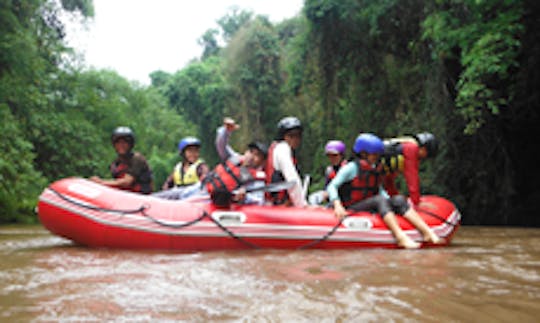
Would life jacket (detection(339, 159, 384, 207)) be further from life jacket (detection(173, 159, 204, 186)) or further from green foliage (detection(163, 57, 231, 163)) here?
green foliage (detection(163, 57, 231, 163))

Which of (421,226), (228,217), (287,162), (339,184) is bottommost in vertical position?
(421,226)

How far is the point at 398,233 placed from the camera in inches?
196

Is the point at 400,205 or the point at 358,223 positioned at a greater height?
the point at 400,205

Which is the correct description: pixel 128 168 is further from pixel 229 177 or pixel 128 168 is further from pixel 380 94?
pixel 380 94

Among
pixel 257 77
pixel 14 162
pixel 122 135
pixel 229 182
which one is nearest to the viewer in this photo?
pixel 229 182

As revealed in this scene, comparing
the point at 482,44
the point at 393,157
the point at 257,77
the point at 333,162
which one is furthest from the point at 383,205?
the point at 257,77

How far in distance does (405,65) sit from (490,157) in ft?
10.7

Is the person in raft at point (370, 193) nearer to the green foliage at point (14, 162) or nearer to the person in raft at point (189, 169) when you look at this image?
the person in raft at point (189, 169)

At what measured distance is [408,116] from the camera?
442 inches

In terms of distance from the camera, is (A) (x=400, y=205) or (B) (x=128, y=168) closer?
(A) (x=400, y=205)

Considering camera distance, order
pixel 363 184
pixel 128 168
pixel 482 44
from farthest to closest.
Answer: pixel 482 44 < pixel 128 168 < pixel 363 184

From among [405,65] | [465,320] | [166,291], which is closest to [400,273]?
[465,320]

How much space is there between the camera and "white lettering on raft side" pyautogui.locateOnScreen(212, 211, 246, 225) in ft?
15.8

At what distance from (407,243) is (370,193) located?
2.30ft
